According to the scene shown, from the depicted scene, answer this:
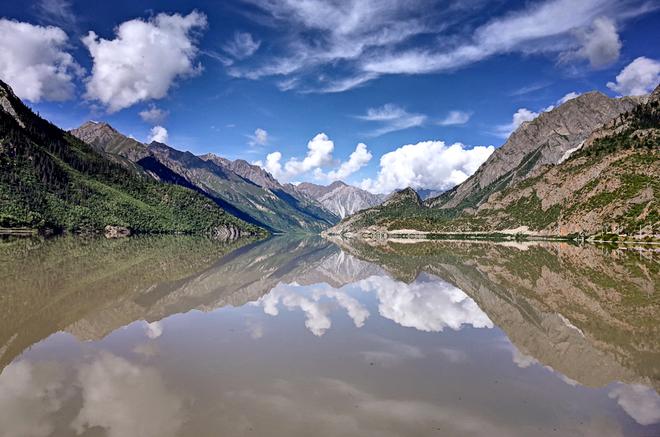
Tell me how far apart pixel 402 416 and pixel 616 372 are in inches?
372

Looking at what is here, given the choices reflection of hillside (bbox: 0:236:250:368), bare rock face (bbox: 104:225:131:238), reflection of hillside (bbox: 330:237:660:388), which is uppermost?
bare rock face (bbox: 104:225:131:238)

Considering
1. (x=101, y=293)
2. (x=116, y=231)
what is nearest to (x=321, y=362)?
(x=101, y=293)

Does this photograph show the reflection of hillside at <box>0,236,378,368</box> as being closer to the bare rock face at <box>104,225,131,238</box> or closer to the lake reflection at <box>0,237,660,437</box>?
the lake reflection at <box>0,237,660,437</box>

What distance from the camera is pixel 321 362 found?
16422 mm

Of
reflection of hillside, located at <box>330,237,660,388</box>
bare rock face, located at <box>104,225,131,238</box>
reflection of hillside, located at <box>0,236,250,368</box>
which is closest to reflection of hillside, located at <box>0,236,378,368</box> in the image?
reflection of hillside, located at <box>0,236,250,368</box>

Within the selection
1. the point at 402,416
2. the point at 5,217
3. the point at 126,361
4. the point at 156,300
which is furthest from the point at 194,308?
the point at 5,217

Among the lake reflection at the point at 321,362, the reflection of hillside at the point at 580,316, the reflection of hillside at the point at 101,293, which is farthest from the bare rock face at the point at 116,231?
the reflection of hillside at the point at 580,316

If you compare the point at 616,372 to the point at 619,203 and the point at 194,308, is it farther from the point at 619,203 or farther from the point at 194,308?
the point at 619,203

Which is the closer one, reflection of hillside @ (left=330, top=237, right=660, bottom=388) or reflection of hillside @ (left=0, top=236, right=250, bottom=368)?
reflection of hillside @ (left=330, top=237, right=660, bottom=388)

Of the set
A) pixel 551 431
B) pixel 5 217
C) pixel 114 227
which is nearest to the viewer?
pixel 551 431

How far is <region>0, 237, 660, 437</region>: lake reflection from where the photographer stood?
11258 millimetres

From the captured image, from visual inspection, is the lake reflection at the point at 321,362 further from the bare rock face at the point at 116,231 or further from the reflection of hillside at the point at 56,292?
the bare rock face at the point at 116,231

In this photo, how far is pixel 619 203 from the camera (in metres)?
158

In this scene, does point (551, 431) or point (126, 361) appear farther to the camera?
point (126, 361)
